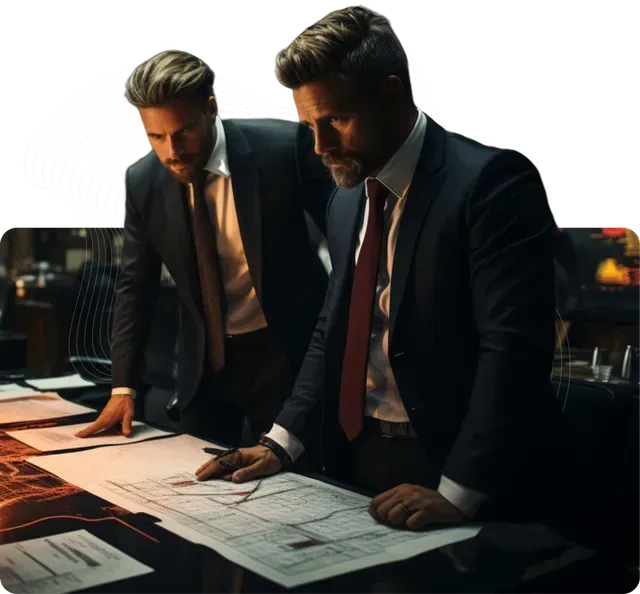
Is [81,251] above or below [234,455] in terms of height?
above

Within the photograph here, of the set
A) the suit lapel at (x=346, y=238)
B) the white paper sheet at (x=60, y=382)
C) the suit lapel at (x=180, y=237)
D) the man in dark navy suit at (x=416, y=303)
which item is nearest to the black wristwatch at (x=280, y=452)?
the man in dark navy suit at (x=416, y=303)

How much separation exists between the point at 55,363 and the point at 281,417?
4.60 feet

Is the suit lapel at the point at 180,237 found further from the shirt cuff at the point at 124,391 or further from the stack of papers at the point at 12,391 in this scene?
the stack of papers at the point at 12,391

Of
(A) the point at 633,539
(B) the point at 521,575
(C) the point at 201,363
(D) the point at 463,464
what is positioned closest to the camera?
(B) the point at 521,575

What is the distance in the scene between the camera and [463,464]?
1.25 metres

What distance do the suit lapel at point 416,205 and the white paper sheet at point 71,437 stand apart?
2.61 feet

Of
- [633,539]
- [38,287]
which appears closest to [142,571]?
[633,539]

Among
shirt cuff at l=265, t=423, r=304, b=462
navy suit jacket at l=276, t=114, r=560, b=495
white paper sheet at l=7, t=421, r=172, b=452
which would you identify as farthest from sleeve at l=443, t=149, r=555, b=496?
white paper sheet at l=7, t=421, r=172, b=452

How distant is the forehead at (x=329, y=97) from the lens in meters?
1.37

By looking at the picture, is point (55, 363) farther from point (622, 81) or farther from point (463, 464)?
point (622, 81)

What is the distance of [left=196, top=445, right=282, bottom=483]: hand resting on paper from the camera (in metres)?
1.48

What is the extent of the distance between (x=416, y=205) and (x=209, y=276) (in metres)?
0.72

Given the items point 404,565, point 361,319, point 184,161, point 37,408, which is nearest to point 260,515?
point 404,565

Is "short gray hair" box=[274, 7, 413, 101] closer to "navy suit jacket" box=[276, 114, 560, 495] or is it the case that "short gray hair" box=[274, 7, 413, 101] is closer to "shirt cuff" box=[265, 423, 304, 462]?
"navy suit jacket" box=[276, 114, 560, 495]
